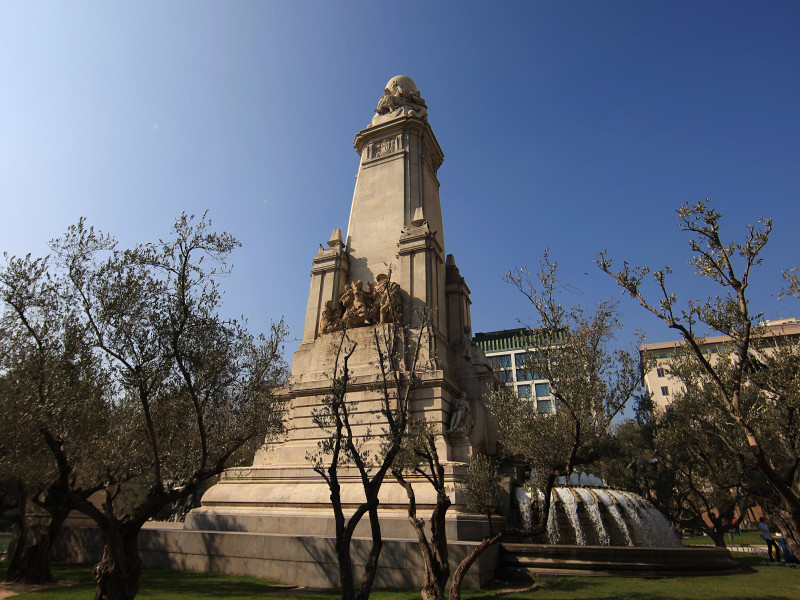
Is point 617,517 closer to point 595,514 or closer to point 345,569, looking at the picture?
point 595,514

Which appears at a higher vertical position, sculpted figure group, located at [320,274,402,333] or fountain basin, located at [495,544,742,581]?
sculpted figure group, located at [320,274,402,333]

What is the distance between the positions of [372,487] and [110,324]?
7125 millimetres

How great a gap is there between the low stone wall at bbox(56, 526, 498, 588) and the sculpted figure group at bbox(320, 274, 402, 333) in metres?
9.04

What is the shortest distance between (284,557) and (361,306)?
10.5 m

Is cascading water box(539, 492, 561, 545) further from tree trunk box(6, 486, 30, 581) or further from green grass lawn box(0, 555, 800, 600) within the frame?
tree trunk box(6, 486, 30, 581)

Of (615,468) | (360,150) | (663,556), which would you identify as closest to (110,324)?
(663,556)

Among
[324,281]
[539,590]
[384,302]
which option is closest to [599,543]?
[539,590]

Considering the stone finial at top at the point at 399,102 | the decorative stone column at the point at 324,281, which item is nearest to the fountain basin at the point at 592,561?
the decorative stone column at the point at 324,281

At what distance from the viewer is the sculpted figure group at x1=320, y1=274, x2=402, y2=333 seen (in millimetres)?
20562

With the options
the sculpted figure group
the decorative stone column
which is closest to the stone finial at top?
the decorative stone column

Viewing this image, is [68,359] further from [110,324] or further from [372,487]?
[372,487]

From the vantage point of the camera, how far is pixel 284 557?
13.1 metres

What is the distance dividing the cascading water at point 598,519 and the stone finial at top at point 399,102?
2017 centimetres

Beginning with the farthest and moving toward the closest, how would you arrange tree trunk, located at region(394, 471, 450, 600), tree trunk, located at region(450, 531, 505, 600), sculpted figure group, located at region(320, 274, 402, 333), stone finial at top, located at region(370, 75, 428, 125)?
stone finial at top, located at region(370, 75, 428, 125), sculpted figure group, located at region(320, 274, 402, 333), tree trunk, located at region(394, 471, 450, 600), tree trunk, located at region(450, 531, 505, 600)
